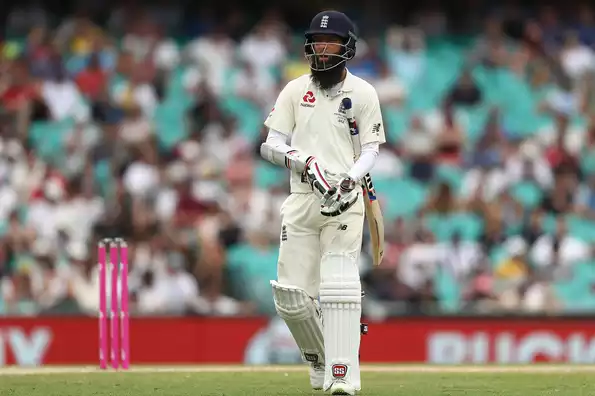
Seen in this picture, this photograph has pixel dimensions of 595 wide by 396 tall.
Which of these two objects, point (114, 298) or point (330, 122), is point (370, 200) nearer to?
point (330, 122)

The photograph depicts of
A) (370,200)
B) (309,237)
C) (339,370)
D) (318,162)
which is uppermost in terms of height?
(318,162)

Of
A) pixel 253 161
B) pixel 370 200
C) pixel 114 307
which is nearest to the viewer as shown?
pixel 370 200

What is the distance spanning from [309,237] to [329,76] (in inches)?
36.5

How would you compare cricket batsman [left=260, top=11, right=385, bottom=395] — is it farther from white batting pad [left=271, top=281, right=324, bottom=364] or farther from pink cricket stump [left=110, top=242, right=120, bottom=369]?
pink cricket stump [left=110, top=242, right=120, bottom=369]

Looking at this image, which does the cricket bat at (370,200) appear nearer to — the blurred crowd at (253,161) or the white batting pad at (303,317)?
the white batting pad at (303,317)

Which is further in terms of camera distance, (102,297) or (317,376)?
(102,297)

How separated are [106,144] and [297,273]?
28.4ft

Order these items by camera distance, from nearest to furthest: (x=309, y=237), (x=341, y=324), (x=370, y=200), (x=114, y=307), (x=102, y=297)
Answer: (x=341, y=324) < (x=309, y=237) < (x=370, y=200) < (x=102, y=297) < (x=114, y=307)

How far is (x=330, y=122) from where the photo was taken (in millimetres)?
7648

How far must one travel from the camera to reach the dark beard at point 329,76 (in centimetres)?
764

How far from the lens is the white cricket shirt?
25.1 ft

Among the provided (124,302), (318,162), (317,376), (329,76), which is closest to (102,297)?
(124,302)

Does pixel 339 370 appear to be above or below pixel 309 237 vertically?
below

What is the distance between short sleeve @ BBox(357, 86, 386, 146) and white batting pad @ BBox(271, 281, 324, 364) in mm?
946
